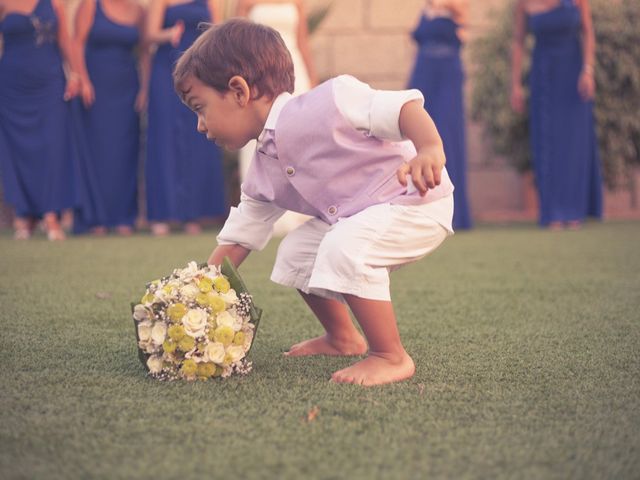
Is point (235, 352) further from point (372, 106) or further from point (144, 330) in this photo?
point (372, 106)

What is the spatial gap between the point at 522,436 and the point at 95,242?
4.83 metres

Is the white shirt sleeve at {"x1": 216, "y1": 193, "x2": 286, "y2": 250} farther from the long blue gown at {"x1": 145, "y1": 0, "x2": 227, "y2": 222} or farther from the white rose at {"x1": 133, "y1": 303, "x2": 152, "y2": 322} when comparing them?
the long blue gown at {"x1": 145, "y1": 0, "x2": 227, "y2": 222}

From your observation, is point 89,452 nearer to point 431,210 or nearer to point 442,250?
point 431,210

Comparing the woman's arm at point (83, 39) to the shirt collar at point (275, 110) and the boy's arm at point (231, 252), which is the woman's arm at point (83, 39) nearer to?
the boy's arm at point (231, 252)

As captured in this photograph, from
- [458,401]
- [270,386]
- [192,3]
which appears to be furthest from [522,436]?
[192,3]

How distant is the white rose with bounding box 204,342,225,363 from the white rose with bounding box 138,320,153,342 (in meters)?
0.16

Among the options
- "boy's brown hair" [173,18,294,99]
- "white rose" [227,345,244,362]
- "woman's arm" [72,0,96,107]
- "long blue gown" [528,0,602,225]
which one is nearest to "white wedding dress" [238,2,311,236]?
"woman's arm" [72,0,96,107]

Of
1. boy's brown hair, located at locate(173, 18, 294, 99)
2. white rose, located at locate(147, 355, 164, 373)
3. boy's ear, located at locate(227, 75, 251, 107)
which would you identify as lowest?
white rose, located at locate(147, 355, 164, 373)

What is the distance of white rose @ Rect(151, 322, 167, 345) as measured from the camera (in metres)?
2.06

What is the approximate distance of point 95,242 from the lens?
6012 mm

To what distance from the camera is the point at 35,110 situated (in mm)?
6461

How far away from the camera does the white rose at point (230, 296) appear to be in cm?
213

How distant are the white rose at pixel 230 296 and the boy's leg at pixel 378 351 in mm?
282

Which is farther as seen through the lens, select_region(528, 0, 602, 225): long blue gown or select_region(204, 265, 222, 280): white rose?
select_region(528, 0, 602, 225): long blue gown
